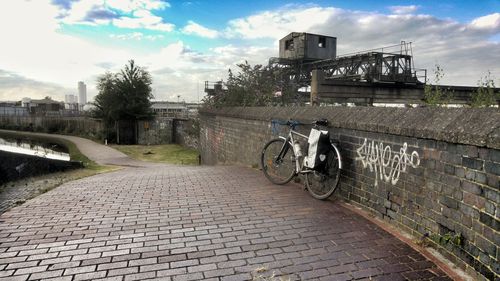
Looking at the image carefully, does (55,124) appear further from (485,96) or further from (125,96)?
(485,96)

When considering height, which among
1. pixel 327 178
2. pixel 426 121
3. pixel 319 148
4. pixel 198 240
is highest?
pixel 426 121

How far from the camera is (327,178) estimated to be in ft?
18.0

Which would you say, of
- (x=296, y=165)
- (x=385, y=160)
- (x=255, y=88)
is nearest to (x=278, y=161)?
(x=296, y=165)

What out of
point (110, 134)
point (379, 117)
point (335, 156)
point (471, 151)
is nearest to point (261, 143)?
point (335, 156)

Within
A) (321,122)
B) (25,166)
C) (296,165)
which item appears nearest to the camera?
(321,122)

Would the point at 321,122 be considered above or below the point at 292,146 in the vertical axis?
above

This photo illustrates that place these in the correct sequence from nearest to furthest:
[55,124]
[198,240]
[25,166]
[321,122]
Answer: [198,240]
[321,122]
[25,166]
[55,124]

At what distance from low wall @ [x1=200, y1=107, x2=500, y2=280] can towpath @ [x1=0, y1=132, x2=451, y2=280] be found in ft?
0.96

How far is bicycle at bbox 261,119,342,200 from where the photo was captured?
529 cm

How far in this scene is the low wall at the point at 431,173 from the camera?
2.88 meters

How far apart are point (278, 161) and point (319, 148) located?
1.81m

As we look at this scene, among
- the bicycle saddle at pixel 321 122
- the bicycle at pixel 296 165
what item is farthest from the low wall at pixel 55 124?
the bicycle saddle at pixel 321 122

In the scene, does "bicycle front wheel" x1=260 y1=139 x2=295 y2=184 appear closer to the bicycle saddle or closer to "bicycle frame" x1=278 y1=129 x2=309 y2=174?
"bicycle frame" x1=278 y1=129 x2=309 y2=174

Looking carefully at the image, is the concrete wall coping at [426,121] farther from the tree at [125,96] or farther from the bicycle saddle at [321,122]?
the tree at [125,96]
